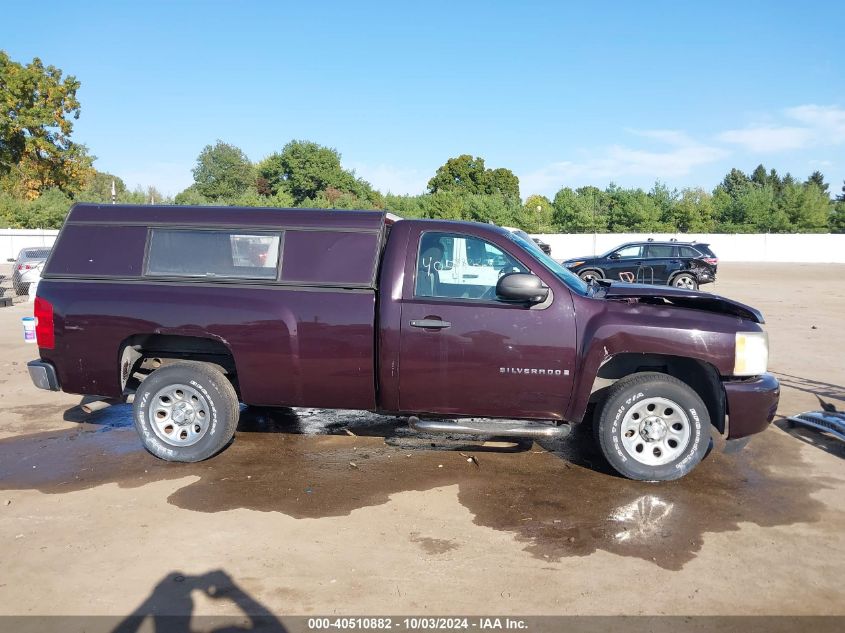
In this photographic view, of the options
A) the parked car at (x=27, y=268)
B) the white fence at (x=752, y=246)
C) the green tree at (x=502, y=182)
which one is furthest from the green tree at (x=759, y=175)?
the parked car at (x=27, y=268)

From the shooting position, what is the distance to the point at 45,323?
5418 millimetres

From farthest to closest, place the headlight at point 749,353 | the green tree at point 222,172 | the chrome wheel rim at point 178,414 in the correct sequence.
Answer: the green tree at point 222,172
the chrome wheel rim at point 178,414
the headlight at point 749,353

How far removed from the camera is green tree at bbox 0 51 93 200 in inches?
1618

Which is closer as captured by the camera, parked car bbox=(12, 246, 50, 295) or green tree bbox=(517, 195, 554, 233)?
parked car bbox=(12, 246, 50, 295)

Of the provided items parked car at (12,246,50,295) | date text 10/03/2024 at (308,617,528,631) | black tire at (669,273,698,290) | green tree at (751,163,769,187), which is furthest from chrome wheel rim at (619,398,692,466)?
green tree at (751,163,769,187)

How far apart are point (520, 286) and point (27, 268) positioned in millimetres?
19165

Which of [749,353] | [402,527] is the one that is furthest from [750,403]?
[402,527]

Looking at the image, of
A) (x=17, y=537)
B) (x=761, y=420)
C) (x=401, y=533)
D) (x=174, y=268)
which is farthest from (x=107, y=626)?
(x=761, y=420)

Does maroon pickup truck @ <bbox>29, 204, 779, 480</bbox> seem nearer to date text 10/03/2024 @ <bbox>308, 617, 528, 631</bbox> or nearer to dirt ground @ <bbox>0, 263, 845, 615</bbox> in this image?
dirt ground @ <bbox>0, 263, 845, 615</bbox>

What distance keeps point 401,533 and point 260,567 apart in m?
0.91

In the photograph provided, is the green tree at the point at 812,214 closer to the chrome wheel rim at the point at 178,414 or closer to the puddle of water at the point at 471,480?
the puddle of water at the point at 471,480

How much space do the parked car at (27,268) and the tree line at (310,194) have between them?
21.5 meters

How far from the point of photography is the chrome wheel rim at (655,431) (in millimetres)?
5035

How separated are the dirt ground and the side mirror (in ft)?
4.78
